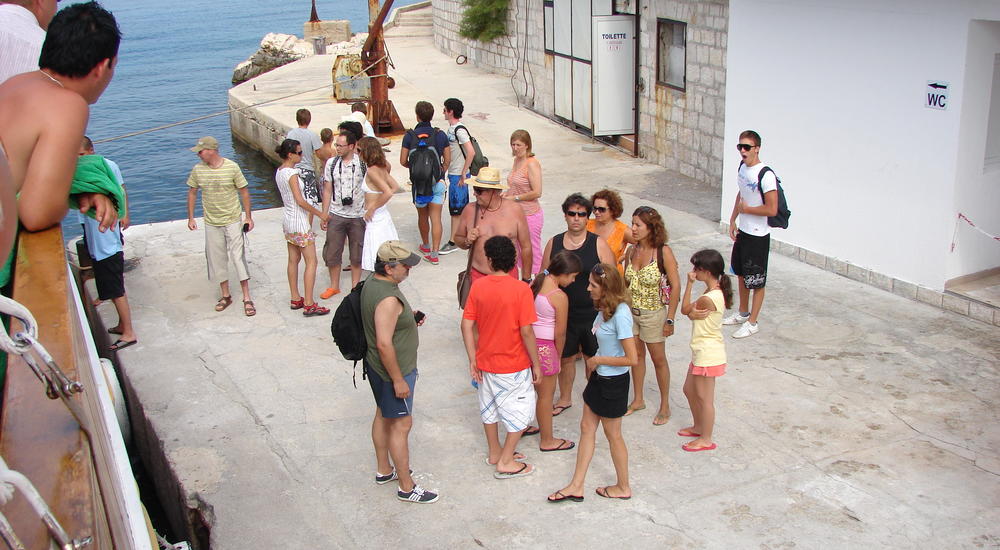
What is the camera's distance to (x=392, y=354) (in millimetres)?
4973

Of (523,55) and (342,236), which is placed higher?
(523,55)

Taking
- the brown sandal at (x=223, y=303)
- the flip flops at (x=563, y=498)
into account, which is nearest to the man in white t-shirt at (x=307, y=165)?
the brown sandal at (x=223, y=303)

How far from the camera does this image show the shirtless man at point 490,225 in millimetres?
6422

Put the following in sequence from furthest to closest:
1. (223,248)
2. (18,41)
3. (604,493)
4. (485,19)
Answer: (485,19)
(223,248)
(604,493)
(18,41)

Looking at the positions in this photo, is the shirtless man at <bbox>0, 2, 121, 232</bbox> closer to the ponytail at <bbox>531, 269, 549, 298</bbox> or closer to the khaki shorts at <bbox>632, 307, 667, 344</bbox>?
the ponytail at <bbox>531, 269, 549, 298</bbox>

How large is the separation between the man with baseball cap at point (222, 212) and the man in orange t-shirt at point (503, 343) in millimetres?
3621

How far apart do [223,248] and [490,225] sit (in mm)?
3256

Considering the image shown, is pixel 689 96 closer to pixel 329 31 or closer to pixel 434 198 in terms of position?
pixel 434 198

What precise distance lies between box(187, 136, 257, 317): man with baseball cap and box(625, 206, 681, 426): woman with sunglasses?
3866 millimetres

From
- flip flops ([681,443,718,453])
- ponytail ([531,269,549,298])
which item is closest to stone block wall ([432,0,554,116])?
ponytail ([531,269,549,298])

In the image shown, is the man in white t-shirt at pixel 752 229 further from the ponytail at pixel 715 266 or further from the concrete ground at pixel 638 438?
the ponytail at pixel 715 266

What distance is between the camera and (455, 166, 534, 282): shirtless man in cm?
642

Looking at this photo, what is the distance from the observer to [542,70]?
57.8 ft

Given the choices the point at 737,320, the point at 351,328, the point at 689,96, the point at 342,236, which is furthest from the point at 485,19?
the point at 351,328
